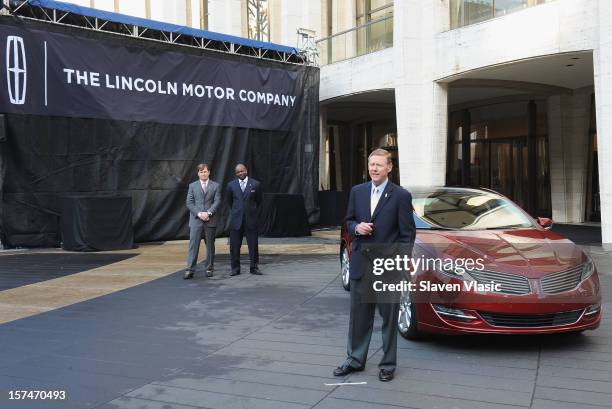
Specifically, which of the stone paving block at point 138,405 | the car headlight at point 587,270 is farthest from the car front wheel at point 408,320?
the stone paving block at point 138,405

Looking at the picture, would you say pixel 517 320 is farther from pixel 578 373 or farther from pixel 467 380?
pixel 467 380

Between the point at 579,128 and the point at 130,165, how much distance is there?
1387cm

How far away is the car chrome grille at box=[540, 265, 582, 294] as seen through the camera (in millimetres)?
5070

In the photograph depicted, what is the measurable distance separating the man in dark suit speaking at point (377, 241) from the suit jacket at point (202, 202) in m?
5.27

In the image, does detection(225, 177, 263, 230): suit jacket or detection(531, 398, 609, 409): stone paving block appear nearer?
detection(531, 398, 609, 409): stone paving block

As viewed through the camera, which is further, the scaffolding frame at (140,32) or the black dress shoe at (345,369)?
the scaffolding frame at (140,32)

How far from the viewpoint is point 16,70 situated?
41.5ft

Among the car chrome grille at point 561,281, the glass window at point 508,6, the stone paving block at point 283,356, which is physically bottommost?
the stone paving block at point 283,356

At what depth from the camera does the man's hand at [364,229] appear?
4.45m

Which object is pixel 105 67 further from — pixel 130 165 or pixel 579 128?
pixel 579 128

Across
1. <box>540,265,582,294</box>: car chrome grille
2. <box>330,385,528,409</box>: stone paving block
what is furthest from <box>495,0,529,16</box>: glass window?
<box>330,385,528,409</box>: stone paving block

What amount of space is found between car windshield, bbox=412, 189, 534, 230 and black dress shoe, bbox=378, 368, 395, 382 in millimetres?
2142

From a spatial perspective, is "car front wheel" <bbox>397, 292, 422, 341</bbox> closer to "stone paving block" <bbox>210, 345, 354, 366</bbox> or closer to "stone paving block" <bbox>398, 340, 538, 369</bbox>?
"stone paving block" <bbox>398, 340, 538, 369</bbox>

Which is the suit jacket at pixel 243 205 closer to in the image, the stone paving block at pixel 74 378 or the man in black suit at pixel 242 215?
the man in black suit at pixel 242 215
